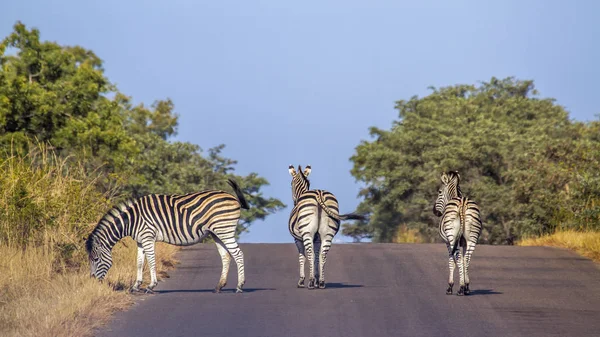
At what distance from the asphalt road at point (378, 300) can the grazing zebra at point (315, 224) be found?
44cm

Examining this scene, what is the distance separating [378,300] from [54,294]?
14.7 ft

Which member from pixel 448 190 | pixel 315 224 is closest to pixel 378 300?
pixel 315 224

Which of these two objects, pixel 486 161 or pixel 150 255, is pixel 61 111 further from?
pixel 150 255

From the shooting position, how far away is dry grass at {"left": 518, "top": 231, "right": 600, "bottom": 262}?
21656mm

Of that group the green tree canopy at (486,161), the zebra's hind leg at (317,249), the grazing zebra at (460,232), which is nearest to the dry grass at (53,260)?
the zebra's hind leg at (317,249)

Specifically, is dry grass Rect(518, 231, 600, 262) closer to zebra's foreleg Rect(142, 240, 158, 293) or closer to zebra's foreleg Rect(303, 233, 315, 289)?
zebra's foreleg Rect(303, 233, 315, 289)

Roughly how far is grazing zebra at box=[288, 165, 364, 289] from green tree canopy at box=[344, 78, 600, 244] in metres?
12.3

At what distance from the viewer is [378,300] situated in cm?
1515

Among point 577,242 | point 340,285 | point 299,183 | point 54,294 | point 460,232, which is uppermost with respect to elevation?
point 299,183

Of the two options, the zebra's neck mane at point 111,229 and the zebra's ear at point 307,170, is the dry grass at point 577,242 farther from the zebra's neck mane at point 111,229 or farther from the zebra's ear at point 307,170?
the zebra's neck mane at point 111,229

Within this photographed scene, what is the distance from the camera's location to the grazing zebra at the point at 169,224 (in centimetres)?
1600

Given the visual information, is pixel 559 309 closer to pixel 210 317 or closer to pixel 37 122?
pixel 210 317

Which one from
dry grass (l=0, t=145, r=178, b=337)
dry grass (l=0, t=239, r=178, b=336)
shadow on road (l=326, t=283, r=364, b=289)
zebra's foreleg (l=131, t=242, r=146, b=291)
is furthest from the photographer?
shadow on road (l=326, t=283, r=364, b=289)

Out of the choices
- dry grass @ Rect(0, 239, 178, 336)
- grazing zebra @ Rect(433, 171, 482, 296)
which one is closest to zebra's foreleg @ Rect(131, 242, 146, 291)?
dry grass @ Rect(0, 239, 178, 336)
